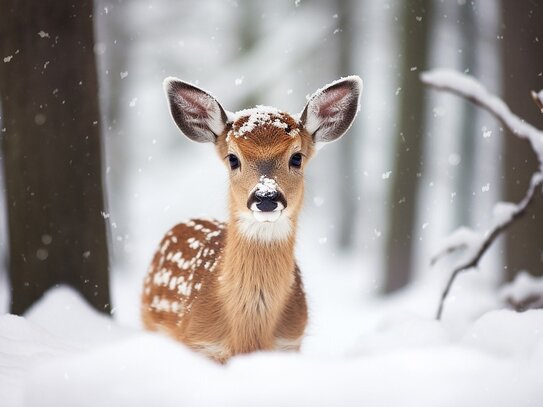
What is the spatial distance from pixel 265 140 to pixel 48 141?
1.61 m

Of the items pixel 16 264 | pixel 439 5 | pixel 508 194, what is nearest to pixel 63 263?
pixel 16 264

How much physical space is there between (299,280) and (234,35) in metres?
13.4

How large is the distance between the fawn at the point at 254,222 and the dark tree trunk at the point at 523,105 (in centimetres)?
227

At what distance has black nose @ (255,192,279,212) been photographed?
3.88 metres

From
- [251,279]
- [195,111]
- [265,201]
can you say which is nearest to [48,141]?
[195,111]

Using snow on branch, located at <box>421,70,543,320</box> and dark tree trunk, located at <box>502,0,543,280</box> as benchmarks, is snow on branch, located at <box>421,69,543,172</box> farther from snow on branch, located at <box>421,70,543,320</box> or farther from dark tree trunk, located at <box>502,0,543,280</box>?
dark tree trunk, located at <box>502,0,543,280</box>

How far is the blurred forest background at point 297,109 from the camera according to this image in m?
5.04

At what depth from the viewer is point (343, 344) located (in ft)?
23.2

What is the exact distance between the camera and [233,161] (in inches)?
172

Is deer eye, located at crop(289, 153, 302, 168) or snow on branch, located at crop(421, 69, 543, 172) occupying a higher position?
snow on branch, located at crop(421, 69, 543, 172)

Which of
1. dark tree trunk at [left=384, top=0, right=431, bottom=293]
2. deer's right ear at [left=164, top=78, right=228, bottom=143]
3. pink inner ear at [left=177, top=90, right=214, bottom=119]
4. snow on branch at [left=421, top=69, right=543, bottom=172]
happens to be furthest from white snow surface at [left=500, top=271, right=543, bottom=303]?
dark tree trunk at [left=384, top=0, right=431, bottom=293]

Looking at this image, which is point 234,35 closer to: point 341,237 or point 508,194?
point 341,237

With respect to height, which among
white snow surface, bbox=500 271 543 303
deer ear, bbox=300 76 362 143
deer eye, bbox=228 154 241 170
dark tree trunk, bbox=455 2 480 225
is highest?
dark tree trunk, bbox=455 2 480 225

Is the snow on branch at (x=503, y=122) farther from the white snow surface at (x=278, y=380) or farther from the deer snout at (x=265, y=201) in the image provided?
the white snow surface at (x=278, y=380)
